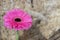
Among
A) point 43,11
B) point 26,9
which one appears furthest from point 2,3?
point 43,11

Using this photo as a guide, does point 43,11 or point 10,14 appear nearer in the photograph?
point 10,14

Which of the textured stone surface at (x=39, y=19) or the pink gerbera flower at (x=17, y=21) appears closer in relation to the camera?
the pink gerbera flower at (x=17, y=21)

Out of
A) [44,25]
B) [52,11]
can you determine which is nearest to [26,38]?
[44,25]

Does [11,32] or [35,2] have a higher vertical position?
[35,2]

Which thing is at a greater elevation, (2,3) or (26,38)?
(2,3)

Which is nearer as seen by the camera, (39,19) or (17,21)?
(17,21)

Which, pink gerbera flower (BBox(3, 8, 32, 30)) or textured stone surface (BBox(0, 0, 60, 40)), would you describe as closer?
pink gerbera flower (BBox(3, 8, 32, 30))

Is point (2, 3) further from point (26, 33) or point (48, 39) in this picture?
point (48, 39)

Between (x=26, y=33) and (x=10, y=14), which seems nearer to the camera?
(x=10, y=14)

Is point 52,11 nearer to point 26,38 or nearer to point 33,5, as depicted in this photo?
point 33,5
